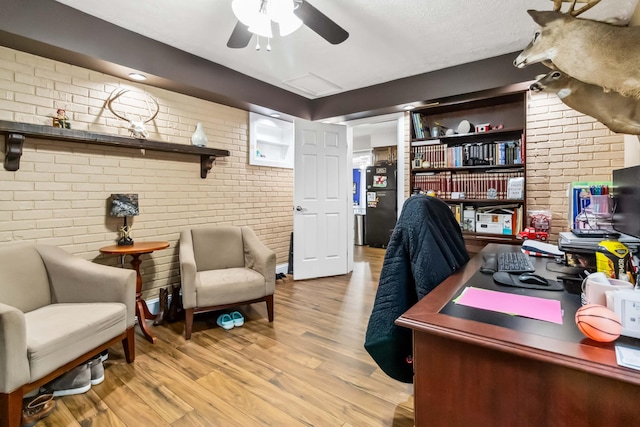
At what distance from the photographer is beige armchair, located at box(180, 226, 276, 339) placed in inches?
95.3

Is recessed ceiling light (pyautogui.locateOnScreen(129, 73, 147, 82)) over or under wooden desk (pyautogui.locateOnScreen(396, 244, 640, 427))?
over

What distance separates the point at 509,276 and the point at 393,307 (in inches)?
22.2

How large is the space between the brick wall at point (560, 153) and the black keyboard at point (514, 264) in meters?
1.66

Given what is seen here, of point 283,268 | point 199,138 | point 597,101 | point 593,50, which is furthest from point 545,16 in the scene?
point 283,268

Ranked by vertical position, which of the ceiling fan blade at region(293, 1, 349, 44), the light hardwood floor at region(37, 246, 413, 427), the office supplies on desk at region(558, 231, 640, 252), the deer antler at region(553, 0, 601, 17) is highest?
the ceiling fan blade at region(293, 1, 349, 44)

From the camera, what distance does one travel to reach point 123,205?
254cm

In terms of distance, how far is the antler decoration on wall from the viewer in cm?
117

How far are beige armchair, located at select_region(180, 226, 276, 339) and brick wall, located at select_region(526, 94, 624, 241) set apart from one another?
2679 mm

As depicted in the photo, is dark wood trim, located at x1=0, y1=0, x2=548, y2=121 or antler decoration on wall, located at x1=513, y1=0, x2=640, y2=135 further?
dark wood trim, located at x1=0, y1=0, x2=548, y2=121

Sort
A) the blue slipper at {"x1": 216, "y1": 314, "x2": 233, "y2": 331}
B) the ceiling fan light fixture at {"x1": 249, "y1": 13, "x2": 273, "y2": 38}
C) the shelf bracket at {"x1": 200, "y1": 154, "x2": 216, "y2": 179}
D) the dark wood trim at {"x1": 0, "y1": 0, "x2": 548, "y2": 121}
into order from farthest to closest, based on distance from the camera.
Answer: the shelf bracket at {"x1": 200, "y1": 154, "x2": 216, "y2": 179}, the blue slipper at {"x1": 216, "y1": 314, "x2": 233, "y2": 331}, the dark wood trim at {"x1": 0, "y1": 0, "x2": 548, "y2": 121}, the ceiling fan light fixture at {"x1": 249, "y1": 13, "x2": 273, "y2": 38}

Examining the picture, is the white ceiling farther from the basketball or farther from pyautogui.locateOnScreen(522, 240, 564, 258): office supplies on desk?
the basketball

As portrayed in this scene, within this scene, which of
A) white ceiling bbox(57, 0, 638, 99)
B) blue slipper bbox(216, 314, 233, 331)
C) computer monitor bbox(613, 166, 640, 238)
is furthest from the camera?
blue slipper bbox(216, 314, 233, 331)

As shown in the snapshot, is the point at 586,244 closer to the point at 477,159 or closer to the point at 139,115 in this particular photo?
the point at 477,159

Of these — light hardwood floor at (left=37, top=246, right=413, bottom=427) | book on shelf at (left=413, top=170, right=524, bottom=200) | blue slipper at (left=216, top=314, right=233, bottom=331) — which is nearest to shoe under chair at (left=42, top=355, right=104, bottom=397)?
light hardwood floor at (left=37, top=246, right=413, bottom=427)
